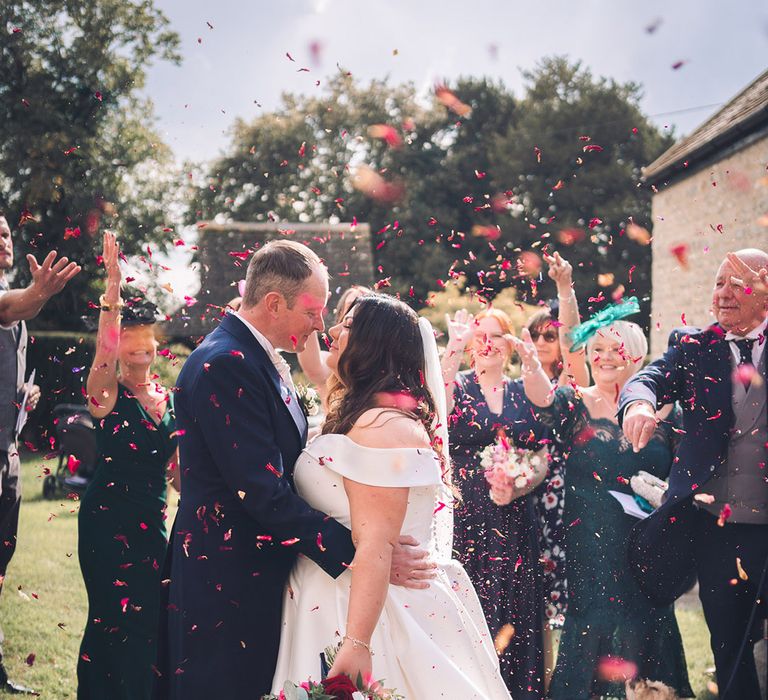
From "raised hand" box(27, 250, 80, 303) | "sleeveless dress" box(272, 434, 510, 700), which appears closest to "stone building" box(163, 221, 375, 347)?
"raised hand" box(27, 250, 80, 303)

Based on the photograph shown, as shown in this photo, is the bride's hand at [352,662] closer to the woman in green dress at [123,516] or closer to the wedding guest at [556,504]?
the woman in green dress at [123,516]

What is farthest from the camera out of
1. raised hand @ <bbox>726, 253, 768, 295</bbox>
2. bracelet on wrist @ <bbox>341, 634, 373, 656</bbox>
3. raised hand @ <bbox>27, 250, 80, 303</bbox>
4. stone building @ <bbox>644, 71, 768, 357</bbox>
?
stone building @ <bbox>644, 71, 768, 357</bbox>

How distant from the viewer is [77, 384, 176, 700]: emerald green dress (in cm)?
411

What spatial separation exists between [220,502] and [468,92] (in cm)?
3156

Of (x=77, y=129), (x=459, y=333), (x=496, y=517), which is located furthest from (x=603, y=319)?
(x=77, y=129)

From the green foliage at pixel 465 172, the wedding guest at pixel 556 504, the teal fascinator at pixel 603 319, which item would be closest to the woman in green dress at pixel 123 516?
the wedding guest at pixel 556 504

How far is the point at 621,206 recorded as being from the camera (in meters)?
26.7

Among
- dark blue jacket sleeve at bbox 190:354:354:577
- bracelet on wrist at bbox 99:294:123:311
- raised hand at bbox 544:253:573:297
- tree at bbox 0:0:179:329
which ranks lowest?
dark blue jacket sleeve at bbox 190:354:354:577

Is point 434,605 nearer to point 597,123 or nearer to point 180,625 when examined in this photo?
point 180,625

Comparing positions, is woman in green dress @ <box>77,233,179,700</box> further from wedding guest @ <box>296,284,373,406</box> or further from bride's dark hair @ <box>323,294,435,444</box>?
bride's dark hair @ <box>323,294,435,444</box>

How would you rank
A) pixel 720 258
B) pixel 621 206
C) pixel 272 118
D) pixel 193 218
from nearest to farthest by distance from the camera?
pixel 720 258
pixel 193 218
pixel 621 206
pixel 272 118

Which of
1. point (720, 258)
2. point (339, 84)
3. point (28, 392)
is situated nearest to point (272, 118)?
point (339, 84)

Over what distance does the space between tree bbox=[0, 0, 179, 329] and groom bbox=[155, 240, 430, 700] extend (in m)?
19.5

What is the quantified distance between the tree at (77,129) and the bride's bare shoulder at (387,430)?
19.9 m
